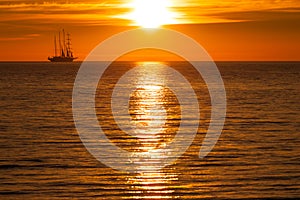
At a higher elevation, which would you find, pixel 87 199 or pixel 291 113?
pixel 291 113

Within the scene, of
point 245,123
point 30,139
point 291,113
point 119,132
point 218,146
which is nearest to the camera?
point 218,146

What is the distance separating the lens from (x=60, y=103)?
9169cm

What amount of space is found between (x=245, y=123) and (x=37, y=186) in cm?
3316

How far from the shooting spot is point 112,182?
35656 millimetres

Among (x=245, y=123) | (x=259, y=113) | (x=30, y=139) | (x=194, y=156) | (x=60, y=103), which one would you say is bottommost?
(x=194, y=156)

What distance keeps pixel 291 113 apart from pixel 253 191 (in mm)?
40782

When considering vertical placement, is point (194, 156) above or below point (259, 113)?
below

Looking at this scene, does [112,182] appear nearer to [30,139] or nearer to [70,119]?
[30,139]

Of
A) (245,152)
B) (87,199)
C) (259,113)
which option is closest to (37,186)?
(87,199)

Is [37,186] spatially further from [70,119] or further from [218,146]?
[70,119]

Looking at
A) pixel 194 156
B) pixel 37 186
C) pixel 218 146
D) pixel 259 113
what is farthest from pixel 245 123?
pixel 37 186

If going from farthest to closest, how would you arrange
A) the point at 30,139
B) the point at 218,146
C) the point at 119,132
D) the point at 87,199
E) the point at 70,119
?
the point at 70,119 → the point at 119,132 → the point at 30,139 → the point at 218,146 → the point at 87,199

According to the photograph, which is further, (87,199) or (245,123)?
(245,123)

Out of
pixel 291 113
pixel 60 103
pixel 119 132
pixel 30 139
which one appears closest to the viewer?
pixel 30 139
